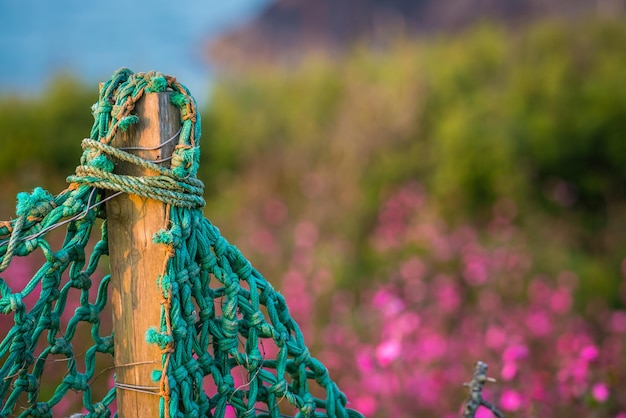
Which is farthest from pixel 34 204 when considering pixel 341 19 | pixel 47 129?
pixel 341 19

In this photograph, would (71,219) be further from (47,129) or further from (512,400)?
(47,129)

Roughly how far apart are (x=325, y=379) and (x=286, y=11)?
45.6ft

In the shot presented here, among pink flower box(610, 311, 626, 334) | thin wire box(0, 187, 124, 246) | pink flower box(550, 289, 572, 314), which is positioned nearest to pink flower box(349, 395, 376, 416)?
pink flower box(610, 311, 626, 334)

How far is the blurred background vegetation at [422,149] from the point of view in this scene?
17.3ft

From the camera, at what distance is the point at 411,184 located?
5.99 m

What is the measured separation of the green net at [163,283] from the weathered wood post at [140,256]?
0.02 m

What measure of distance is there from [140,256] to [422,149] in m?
5.39

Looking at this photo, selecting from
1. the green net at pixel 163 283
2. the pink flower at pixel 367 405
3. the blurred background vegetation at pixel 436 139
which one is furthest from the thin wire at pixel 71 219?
the blurred background vegetation at pixel 436 139

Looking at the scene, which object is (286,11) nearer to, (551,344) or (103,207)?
(551,344)

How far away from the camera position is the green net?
105cm

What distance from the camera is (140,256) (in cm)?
109

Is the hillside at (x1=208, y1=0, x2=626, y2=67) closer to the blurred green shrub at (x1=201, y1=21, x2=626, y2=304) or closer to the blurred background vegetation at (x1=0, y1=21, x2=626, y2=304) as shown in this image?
the blurred background vegetation at (x1=0, y1=21, x2=626, y2=304)

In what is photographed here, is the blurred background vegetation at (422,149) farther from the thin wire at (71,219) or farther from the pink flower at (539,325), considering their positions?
the thin wire at (71,219)

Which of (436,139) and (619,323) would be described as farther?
(436,139)
